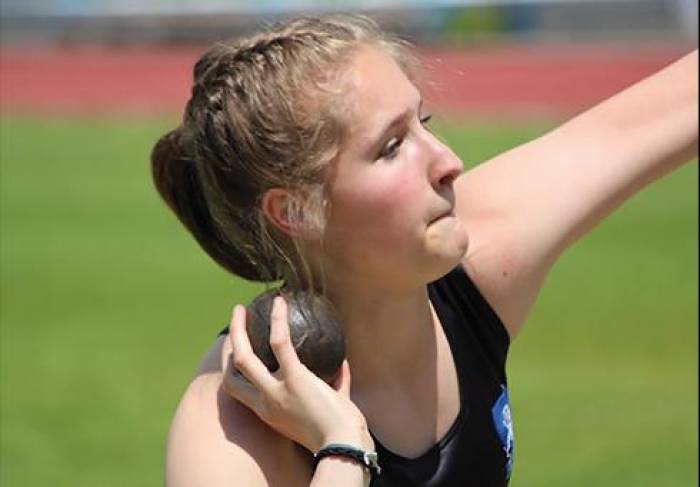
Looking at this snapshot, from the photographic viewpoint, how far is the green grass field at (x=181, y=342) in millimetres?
7496

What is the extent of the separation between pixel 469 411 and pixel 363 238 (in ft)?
1.66

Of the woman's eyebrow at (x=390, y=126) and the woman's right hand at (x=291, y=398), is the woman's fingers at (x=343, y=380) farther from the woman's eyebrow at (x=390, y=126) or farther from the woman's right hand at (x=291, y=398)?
the woman's eyebrow at (x=390, y=126)

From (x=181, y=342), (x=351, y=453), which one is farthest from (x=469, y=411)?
(x=181, y=342)

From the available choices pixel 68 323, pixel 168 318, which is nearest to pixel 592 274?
pixel 168 318

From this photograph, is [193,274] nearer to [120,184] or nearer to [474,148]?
[120,184]

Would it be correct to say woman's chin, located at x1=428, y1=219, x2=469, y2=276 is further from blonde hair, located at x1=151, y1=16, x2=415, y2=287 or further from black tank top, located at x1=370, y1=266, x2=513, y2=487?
black tank top, located at x1=370, y1=266, x2=513, y2=487

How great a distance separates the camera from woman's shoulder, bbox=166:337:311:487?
292cm

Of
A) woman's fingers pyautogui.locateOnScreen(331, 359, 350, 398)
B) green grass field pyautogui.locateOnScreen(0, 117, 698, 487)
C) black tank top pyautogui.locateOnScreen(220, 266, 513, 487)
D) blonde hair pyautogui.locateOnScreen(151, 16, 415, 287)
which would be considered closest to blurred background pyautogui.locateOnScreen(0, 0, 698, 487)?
green grass field pyautogui.locateOnScreen(0, 117, 698, 487)

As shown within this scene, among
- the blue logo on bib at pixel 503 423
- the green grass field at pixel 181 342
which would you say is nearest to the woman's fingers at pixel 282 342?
the blue logo on bib at pixel 503 423

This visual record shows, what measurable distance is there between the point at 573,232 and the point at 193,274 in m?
9.60

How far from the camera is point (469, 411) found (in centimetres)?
328

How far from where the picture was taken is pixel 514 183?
3.49 meters

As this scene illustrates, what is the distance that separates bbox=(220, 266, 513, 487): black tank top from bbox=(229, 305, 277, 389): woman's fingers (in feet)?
0.68

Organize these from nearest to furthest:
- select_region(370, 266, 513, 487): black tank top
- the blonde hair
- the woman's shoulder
A: the woman's shoulder
the blonde hair
select_region(370, 266, 513, 487): black tank top
